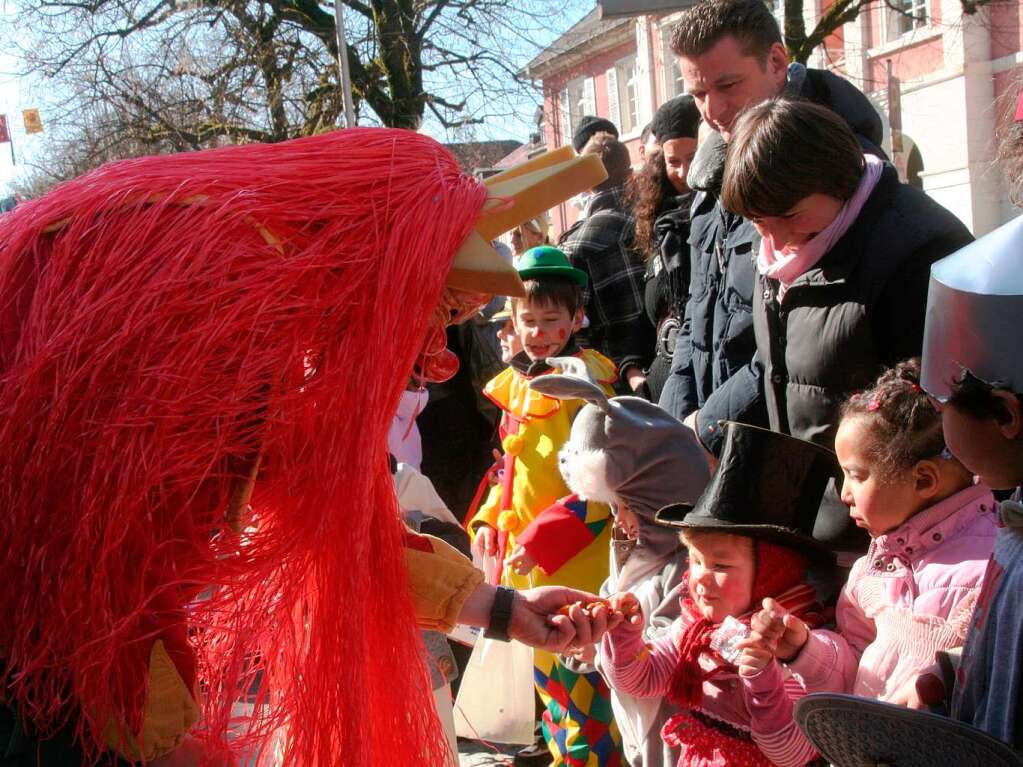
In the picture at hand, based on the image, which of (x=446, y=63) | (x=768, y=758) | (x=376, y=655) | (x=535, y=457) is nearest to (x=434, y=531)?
(x=535, y=457)

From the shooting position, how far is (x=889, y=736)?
1393 millimetres

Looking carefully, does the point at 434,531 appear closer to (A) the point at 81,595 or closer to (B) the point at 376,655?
(B) the point at 376,655

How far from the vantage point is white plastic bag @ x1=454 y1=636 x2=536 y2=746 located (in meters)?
3.03

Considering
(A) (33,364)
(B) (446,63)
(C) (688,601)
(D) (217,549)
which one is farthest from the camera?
(B) (446,63)

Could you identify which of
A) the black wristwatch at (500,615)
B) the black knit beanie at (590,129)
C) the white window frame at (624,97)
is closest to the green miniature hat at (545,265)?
the black knit beanie at (590,129)

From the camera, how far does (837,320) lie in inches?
85.7

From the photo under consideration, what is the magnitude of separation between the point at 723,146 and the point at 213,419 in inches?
73.6

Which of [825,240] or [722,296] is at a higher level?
[825,240]

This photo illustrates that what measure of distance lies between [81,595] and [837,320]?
157cm

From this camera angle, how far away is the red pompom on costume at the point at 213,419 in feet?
4.38

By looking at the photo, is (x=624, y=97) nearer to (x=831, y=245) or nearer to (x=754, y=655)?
(x=831, y=245)

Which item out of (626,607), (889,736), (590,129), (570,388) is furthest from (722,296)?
(590,129)

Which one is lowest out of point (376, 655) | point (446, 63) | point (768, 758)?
point (768, 758)

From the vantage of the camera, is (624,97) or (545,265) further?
(624,97)
